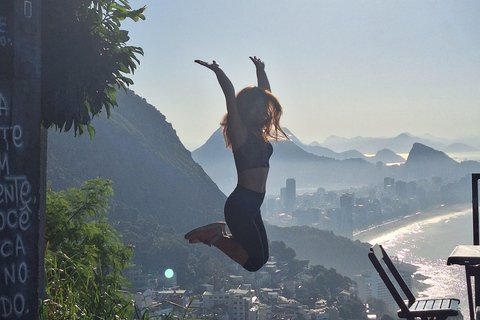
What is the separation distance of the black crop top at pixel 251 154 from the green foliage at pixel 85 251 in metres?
2.13

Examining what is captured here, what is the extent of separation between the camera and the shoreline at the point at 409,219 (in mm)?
83125

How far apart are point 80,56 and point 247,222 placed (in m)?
1.63

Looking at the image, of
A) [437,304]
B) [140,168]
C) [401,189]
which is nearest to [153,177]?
[140,168]

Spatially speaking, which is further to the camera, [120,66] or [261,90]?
[120,66]

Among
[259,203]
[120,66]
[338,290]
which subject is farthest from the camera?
[338,290]

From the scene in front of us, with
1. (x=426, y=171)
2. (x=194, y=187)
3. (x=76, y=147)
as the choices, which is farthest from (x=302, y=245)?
(x=426, y=171)

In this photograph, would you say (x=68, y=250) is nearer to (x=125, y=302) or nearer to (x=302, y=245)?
(x=125, y=302)

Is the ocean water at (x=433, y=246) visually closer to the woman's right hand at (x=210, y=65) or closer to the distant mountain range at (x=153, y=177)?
the distant mountain range at (x=153, y=177)

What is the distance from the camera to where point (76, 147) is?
1807 inches

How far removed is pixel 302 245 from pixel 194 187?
45.1 ft

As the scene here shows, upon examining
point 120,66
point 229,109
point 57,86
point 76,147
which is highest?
point 76,147

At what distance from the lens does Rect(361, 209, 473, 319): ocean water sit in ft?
160

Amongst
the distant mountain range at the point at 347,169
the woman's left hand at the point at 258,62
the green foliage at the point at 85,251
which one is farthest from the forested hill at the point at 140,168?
the woman's left hand at the point at 258,62

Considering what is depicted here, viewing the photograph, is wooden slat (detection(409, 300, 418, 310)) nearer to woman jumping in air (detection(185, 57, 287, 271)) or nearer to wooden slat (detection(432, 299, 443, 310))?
wooden slat (detection(432, 299, 443, 310))
